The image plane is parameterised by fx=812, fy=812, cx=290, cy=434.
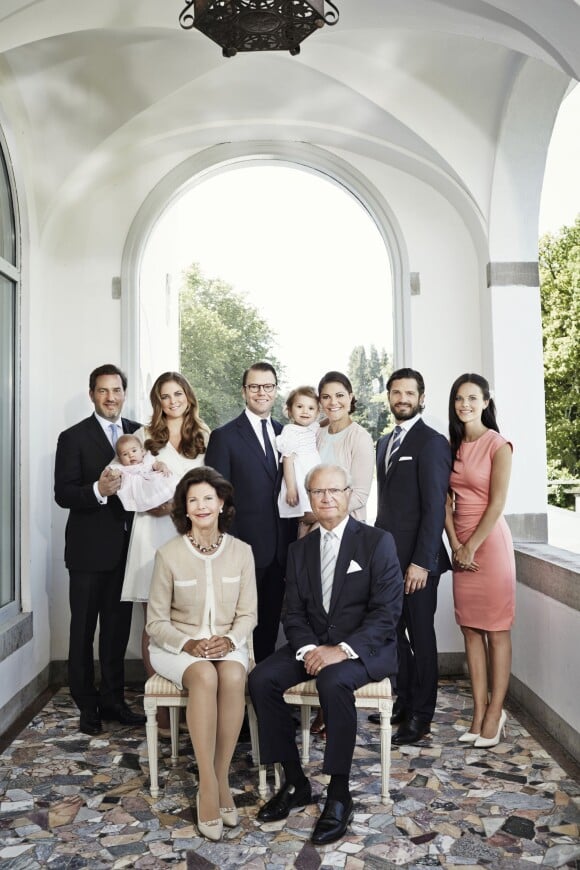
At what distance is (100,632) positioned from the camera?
13.9 ft

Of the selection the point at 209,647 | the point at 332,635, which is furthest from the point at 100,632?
the point at 332,635

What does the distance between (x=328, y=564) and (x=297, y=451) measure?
72cm

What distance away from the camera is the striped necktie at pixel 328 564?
11.0 feet

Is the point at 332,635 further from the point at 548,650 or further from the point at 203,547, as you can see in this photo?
the point at 548,650

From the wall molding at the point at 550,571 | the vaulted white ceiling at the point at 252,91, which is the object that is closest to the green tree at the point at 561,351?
the vaulted white ceiling at the point at 252,91

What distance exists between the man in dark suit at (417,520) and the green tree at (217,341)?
1.82 m

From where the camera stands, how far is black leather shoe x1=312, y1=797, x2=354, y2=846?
2.86 m

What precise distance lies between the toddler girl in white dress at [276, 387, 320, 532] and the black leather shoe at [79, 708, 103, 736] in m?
1.42

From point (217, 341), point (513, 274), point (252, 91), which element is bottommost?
point (217, 341)

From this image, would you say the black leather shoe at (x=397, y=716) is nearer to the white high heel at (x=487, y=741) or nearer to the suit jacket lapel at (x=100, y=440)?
the white high heel at (x=487, y=741)

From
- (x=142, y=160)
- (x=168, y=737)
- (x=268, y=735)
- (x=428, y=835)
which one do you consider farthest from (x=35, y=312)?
(x=428, y=835)

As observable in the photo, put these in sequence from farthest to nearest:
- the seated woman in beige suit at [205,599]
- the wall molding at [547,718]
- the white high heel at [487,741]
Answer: the white high heel at [487,741]
the wall molding at [547,718]
the seated woman in beige suit at [205,599]

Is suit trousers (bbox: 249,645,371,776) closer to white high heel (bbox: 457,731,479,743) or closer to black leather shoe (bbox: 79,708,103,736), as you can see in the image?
white high heel (bbox: 457,731,479,743)

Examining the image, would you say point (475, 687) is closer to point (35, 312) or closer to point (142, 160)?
Answer: point (35, 312)
